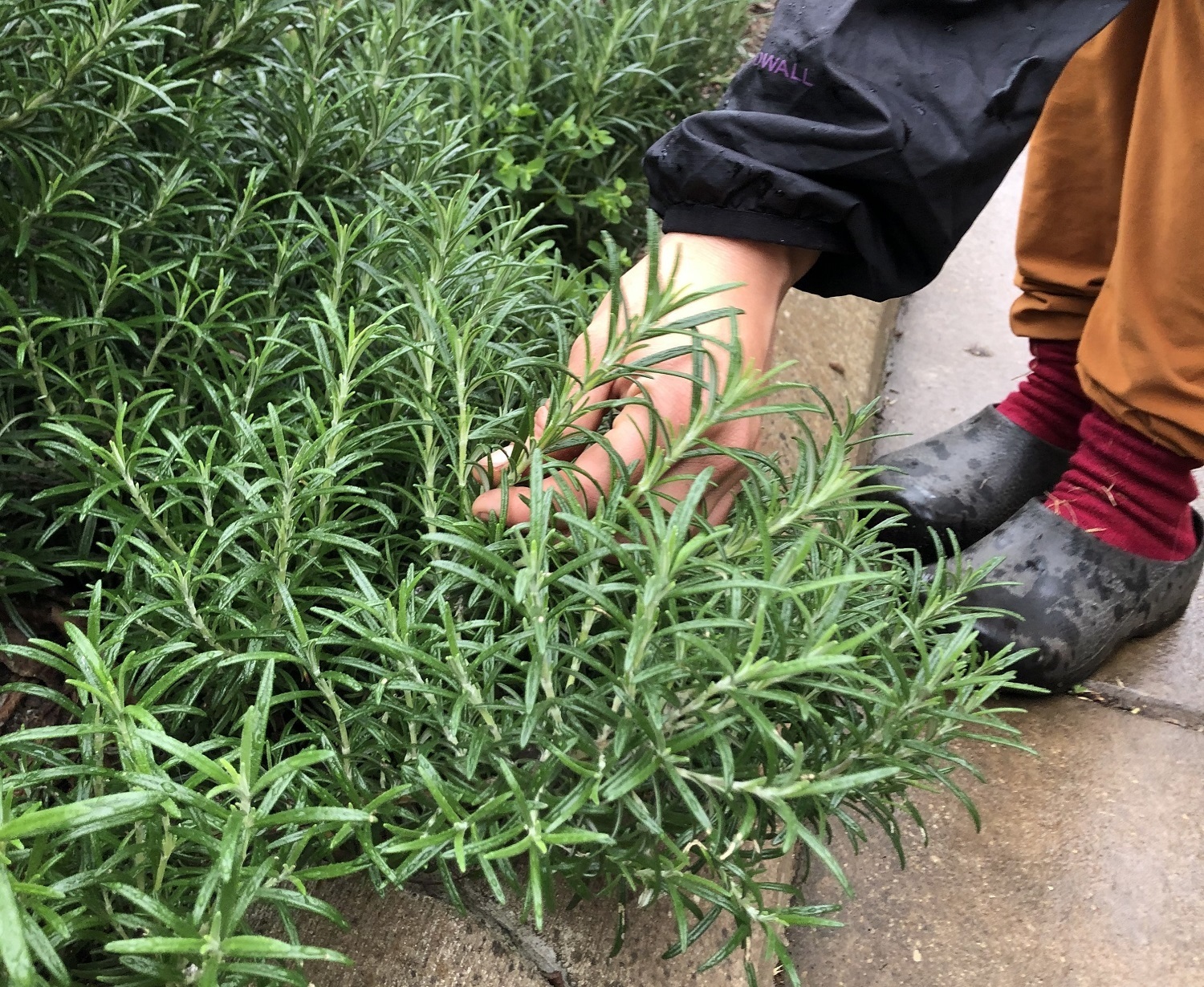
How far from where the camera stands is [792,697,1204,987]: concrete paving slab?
1.67m

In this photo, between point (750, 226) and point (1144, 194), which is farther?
point (1144, 194)

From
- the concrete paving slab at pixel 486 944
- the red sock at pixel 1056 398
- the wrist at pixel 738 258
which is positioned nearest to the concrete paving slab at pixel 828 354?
the red sock at pixel 1056 398

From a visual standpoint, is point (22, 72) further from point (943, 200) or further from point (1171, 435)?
point (1171, 435)

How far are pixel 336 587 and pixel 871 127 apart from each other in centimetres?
100

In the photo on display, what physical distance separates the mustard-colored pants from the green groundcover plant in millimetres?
991

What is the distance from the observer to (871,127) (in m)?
1.47

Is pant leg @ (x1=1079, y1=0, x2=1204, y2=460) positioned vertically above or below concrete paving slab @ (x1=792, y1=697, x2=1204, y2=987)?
above

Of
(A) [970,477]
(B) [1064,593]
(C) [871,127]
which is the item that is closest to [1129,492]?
(B) [1064,593]

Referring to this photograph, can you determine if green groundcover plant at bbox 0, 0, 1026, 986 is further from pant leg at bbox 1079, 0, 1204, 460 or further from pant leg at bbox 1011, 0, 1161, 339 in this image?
pant leg at bbox 1011, 0, 1161, 339

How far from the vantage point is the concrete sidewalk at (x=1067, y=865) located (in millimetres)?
1680

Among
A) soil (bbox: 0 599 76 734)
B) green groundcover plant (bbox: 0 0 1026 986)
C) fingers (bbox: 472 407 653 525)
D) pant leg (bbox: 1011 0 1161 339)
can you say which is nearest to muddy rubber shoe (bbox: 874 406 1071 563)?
pant leg (bbox: 1011 0 1161 339)

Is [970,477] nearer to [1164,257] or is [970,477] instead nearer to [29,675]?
[1164,257]

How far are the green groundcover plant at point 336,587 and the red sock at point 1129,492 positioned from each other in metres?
1.02

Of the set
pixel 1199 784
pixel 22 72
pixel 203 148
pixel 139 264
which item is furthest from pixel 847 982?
pixel 22 72
